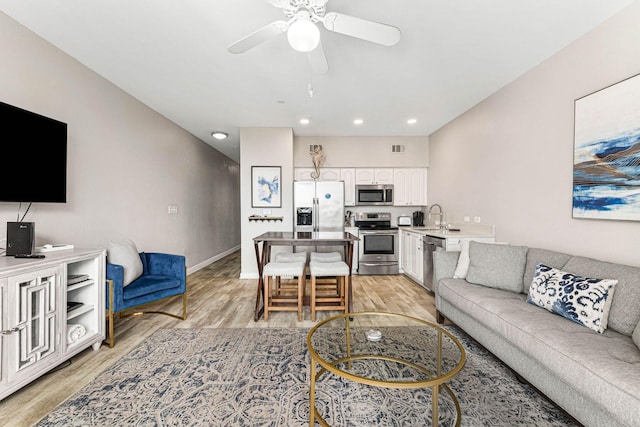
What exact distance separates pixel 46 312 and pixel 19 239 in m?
0.55

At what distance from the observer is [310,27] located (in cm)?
161

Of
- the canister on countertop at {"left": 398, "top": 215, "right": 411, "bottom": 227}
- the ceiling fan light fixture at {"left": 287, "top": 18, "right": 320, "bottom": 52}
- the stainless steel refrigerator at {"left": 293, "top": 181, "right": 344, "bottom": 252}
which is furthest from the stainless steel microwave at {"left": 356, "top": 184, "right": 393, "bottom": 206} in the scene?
the ceiling fan light fixture at {"left": 287, "top": 18, "right": 320, "bottom": 52}

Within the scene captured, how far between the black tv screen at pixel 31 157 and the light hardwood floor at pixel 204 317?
1.32m

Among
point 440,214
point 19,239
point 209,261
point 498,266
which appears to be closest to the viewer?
point 19,239

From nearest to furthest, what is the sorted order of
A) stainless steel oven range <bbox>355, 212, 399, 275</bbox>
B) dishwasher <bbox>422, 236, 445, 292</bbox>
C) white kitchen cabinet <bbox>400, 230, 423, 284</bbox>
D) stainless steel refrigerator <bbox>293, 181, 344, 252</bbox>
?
dishwasher <bbox>422, 236, 445, 292</bbox> < white kitchen cabinet <bbox>400, 230, 423, 284</bbox> < stainless steel refrigerator <bbox>293, 181, 344, 252</bbox> < stainless steel oven range <bbox>355, 212, 399, 275</bbox>

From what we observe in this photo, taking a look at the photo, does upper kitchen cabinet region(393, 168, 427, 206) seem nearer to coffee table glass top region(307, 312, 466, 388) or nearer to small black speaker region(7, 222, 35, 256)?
coffee table glass top region(307, 312, 466, 388)

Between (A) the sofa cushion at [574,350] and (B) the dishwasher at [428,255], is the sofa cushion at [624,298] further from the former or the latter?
(B) the dishwasher at [428,255]

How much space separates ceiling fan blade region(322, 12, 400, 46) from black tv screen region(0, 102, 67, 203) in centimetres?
229

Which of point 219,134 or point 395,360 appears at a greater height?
point 219,134

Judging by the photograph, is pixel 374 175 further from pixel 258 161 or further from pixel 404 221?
pixel 258 161

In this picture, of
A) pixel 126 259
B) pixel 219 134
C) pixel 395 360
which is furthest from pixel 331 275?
pixel 219 134

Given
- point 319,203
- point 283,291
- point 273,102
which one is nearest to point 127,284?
point 283,291

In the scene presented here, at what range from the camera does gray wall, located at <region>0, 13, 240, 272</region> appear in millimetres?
2260

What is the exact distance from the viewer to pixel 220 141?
19.1 ft
